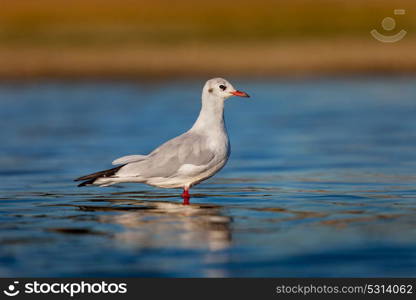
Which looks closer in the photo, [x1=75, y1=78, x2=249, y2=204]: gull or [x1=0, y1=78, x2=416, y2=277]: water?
[x1=0, y1=78, x2=416, y2=277]: water

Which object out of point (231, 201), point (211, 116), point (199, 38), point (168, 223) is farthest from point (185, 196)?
point (199, 38)

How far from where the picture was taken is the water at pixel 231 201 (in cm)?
847

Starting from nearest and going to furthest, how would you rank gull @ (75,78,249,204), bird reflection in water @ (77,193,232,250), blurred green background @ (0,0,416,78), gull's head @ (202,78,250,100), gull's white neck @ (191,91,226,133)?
1. bird reflection in water @ (77,193,232,250)
2. gull @ (75,78,249,204)
3. gull's white neck @ (191,91,226,133)
4. gull's head @ (202,78,250,100)
5. blurred green background @ (0,0,416,78)

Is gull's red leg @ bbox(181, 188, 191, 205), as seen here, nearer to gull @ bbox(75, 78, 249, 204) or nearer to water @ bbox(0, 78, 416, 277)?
gull @ bbox(75, 78, 249, 204)

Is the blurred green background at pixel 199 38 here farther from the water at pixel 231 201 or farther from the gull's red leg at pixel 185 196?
the gull's red leg at pixel 185 196

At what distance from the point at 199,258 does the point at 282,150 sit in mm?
8745

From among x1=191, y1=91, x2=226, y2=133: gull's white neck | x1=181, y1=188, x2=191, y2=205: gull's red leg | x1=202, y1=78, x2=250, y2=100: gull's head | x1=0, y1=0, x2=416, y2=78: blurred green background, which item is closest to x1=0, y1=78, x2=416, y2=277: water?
x1=181, y1=188, x2=191, y2=205: gull's red leg

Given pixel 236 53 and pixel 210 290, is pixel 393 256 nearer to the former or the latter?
pixel 210 290

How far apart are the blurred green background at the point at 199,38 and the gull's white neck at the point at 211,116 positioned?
892 inches

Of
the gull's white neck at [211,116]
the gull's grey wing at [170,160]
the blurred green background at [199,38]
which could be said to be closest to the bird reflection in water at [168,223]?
the gull's grey wing at [170,160]

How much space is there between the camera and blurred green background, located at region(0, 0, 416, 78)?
3662cm

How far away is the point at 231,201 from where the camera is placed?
1161 cm

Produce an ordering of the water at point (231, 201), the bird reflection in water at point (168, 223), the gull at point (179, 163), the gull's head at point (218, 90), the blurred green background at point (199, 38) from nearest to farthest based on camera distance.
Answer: the water at point (231, 201) < the bird reflection in water at point (168, 223) < the gull at point (179, 163) < the gull's head at point (218, 90) < the blurred green background at point (199, 38)

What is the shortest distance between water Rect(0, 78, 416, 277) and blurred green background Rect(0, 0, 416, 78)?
11888 millimetres
